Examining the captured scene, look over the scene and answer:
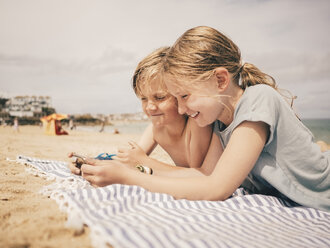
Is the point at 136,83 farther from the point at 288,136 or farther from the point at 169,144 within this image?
the point at 288,136

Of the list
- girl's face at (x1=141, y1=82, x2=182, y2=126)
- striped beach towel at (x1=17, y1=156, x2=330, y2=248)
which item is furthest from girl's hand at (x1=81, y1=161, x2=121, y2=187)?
girl's face at (x1=141, y1=82, x2=182, y2=126)

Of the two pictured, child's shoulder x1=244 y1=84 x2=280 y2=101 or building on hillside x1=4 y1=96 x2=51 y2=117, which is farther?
building on hillside x1=4 y1=96 x2=51 y2=117

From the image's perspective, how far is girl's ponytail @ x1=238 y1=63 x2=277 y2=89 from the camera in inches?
84.0

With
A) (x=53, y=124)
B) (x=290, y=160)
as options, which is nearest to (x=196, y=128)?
(x=290, y=160)

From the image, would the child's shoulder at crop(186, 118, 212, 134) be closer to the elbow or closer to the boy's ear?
the boy's ear

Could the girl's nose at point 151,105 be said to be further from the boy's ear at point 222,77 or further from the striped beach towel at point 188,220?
the striped beach towel at point 188,220

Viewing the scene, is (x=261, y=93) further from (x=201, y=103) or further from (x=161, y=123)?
(x=161, y=123)

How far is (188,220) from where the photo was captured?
4.82 ft

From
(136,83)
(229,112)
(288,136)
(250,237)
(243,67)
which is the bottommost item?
(250,237)

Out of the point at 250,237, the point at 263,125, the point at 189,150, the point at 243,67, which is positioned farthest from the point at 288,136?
the point at 189,150

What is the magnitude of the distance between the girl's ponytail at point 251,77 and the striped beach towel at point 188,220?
1.00 meters

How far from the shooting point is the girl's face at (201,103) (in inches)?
77.1

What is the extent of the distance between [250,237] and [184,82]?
1206 mm

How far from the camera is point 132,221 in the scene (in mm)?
1347
